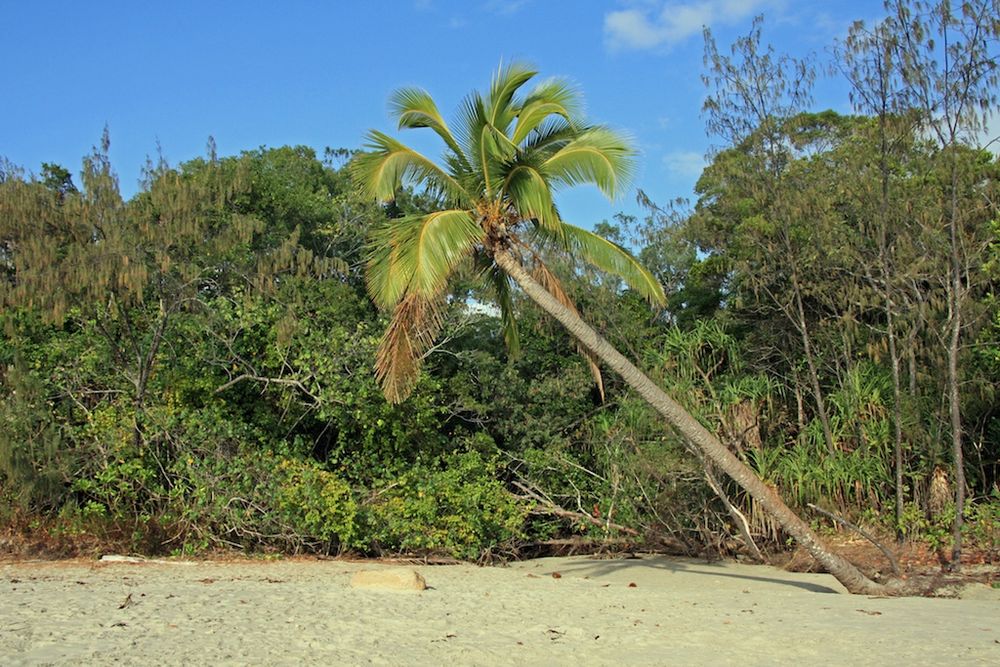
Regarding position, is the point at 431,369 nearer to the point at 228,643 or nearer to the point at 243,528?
the point at 243,528

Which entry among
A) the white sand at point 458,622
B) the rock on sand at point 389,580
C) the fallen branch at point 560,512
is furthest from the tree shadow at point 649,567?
the rock on sand at point 389,580

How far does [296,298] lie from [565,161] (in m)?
6.56

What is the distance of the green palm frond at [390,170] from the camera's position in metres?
10.1

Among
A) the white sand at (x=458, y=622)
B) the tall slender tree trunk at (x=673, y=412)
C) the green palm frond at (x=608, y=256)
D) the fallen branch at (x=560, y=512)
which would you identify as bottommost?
the white sand at (x=458, y=622)

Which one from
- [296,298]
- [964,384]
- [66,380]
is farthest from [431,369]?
[964,384]

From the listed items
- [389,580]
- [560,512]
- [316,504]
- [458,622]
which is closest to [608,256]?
[389,580]

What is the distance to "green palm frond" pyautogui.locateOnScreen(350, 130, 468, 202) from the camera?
33.2 feet

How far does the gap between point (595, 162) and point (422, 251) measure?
7.65ft

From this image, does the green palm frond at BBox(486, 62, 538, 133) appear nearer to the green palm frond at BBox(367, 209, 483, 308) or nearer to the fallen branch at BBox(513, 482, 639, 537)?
the green palm frond at BBox(367, 209, 483, 308)

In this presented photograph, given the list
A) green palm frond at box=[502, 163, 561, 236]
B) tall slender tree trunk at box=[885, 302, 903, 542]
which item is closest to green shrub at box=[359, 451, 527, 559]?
green palm frond at box=[502, 163, 561, 236]

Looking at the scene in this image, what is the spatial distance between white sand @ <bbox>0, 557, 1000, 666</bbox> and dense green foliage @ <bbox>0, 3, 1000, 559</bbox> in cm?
215

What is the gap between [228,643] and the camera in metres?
6.55

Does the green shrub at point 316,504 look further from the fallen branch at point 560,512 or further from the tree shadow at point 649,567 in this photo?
the fallen branch at point 560,512

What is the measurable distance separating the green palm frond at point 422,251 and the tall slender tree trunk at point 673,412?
686 mm
